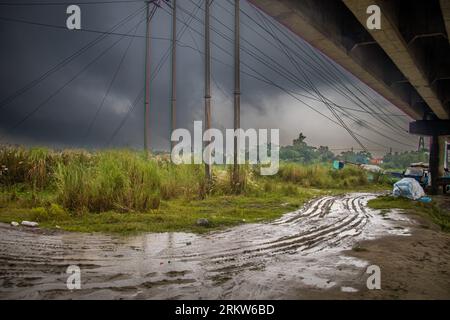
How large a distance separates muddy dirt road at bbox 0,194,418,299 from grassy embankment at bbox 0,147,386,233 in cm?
106

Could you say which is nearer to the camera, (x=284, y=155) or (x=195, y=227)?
(x=195, y=227)

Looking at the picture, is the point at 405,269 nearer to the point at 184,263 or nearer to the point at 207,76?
the point at 184,263

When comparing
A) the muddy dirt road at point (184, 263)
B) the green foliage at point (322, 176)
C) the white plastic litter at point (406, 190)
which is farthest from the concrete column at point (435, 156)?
the muddy dirt road at point (184, 263)

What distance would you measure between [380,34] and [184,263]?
6593mm

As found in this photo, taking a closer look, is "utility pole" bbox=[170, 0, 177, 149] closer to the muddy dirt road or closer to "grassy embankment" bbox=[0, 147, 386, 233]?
"grassy embankment" bbox=[0, 147, 386, 233]

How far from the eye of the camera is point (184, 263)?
4559 millimetres

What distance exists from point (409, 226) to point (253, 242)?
4.77 m

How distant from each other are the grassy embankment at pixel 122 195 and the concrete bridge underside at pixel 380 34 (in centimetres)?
489

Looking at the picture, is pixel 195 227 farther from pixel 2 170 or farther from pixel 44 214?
pixel 2 170

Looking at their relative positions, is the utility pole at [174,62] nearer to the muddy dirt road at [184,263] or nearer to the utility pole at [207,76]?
the utility pole at [207,76]

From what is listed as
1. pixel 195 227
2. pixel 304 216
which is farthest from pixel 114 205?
pixel 304 216

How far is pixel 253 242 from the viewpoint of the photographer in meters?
5.98

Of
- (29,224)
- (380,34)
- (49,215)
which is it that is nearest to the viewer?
(29,224)

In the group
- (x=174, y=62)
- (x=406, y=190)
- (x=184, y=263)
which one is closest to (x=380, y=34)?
(x=184, y=263)
